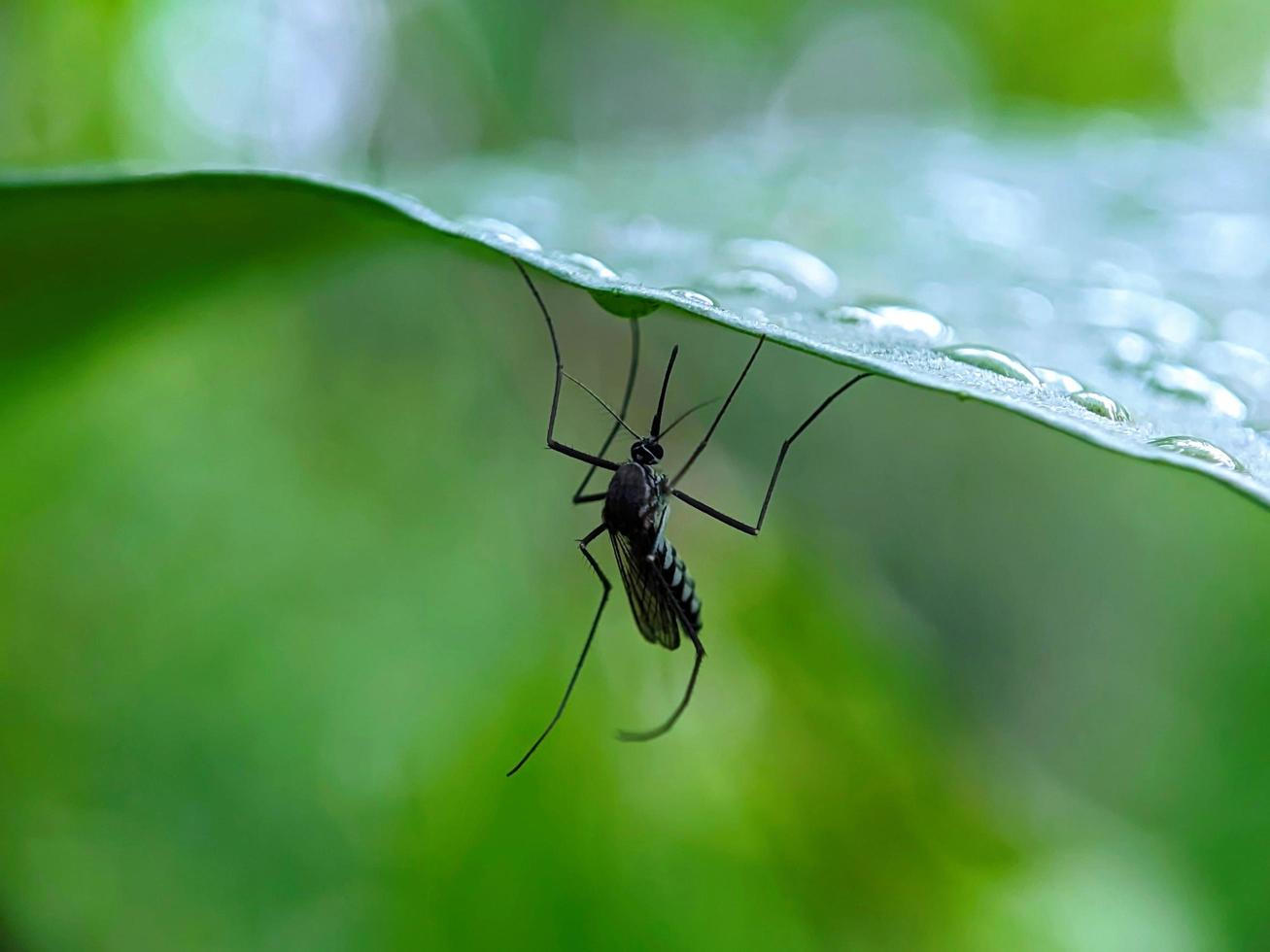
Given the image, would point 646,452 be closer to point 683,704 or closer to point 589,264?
point 683,704

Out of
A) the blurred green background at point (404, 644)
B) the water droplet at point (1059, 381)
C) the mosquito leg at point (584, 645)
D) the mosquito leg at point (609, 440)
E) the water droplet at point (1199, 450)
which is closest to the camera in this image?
the water droplet at point (1199, 450)

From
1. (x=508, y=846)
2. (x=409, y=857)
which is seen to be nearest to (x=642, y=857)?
(x=508, y=846)

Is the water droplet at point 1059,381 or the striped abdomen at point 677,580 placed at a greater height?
the water droplet at point 1059,381

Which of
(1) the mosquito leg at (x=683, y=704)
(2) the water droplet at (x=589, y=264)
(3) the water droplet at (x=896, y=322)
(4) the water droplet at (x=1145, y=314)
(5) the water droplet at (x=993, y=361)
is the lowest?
(1) the mosquito leg at (x=683, y=704)

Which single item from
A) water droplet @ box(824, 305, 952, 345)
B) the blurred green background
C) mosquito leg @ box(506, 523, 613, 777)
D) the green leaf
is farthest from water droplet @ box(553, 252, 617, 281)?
mosquito leg @ box(506, 523, 613, 777)

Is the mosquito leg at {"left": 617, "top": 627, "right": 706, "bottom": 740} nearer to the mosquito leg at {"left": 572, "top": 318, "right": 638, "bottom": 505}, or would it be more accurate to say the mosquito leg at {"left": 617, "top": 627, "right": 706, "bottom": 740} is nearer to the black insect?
the black insect

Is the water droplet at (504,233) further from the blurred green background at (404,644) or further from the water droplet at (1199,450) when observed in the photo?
the water droplet at (1199,450)

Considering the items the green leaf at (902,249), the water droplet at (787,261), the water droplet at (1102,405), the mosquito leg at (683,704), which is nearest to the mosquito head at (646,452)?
the mosquito leg at (683,704)

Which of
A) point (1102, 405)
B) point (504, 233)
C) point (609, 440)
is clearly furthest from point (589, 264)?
point (609, 440)

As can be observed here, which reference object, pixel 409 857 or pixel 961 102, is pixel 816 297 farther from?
pixel 961 102
